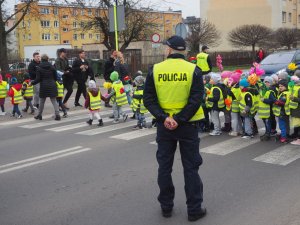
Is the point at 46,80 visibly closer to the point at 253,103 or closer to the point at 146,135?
the point at 146,135

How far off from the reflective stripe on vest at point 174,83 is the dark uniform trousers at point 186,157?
0.18 m

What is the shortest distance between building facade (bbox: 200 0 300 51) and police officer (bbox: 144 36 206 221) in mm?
57027

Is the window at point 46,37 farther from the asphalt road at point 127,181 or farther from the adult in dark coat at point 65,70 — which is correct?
the asphalt road at point 127,181

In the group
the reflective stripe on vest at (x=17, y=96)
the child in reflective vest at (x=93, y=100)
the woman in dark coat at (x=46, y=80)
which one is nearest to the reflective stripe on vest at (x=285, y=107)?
the child in reflective vest at (x=93, y=100)

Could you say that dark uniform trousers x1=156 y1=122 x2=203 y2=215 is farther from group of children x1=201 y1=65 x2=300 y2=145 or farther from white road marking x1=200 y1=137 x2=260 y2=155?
group of children x1=201 y1=65 x2=300 y2=145

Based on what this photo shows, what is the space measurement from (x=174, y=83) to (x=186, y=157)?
0.81 metres

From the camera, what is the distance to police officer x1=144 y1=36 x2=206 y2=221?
14.6 ft

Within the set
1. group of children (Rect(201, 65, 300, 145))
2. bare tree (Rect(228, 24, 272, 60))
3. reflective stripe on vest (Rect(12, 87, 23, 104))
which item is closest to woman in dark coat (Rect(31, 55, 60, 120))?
reflective stripe on vest (Rect(12, 87, 23, 104))

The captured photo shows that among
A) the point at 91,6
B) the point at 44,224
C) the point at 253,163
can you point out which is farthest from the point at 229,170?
the point at 91,6

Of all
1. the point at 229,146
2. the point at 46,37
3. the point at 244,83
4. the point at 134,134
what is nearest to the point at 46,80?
the point at 134,134

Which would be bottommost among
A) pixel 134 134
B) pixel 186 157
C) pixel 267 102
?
pixel 134 134

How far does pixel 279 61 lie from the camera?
1905 centimetres

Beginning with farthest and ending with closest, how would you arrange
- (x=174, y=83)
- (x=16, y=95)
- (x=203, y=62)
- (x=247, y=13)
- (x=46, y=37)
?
A: (x=46, y=37) → (x=247, y=13) → (x=203, y=62) → (x=16, y=95) → (x=174, y=83)

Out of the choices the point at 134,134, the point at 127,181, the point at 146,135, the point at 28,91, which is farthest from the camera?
the point at 28,91
